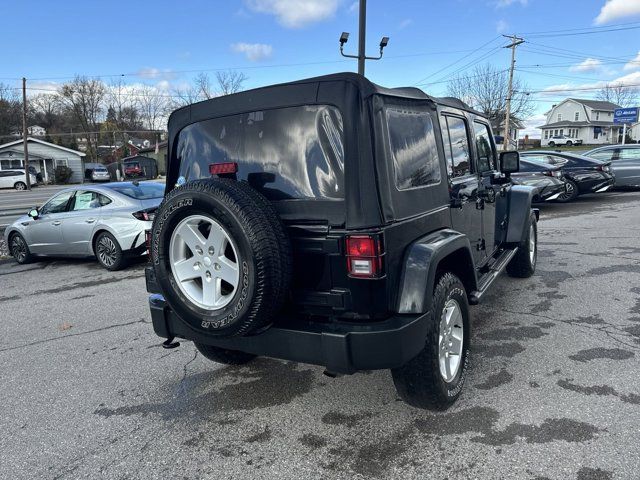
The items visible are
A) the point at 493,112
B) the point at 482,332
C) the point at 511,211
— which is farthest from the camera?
the point at 493,112

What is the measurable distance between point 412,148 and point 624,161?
1581 centimetres

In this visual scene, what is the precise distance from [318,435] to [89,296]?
15.3ft

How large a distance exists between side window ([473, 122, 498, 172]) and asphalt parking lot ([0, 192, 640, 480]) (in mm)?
1464

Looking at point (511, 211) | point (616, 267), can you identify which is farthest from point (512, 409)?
point (616, 267)

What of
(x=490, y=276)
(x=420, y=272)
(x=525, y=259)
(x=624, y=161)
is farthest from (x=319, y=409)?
(x=624, y=161)

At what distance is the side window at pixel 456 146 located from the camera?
11.9 ft

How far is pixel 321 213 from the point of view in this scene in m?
2.73

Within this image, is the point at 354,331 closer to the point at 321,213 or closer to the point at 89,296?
the point at 321,213

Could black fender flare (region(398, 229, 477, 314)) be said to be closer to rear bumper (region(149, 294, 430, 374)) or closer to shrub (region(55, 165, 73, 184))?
rear bumper (region(149, 294, 430, 374))

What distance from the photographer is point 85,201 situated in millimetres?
8250

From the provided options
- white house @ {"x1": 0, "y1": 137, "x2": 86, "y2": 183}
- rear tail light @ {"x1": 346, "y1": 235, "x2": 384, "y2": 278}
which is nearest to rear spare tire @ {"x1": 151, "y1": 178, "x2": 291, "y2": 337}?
rear tail light @ {"x1": 346, "y1": 235, "x2": 384, "y2": 278}

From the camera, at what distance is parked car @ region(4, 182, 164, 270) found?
7.62 m

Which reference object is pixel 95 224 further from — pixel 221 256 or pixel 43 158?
pixel 43 158

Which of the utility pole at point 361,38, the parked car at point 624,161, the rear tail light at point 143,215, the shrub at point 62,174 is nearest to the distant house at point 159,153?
the shrub at point 62,174
